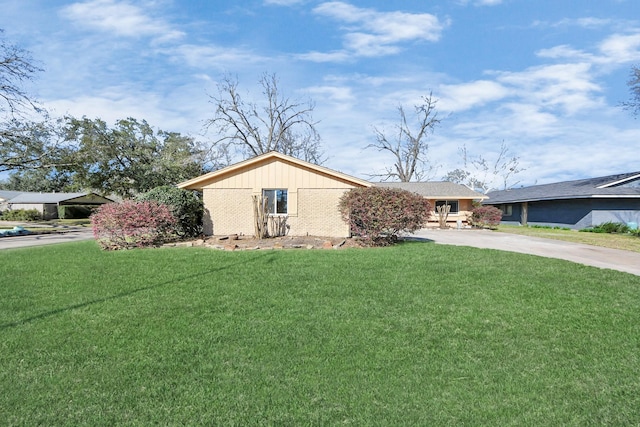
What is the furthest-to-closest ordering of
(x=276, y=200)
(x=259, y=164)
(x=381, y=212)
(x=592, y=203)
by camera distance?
1. (x=592, y=203)
2. (x=276, y=200)
3. (x=259, y=164)
4. (x=381, y=212)

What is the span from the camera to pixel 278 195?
14602 millimetres

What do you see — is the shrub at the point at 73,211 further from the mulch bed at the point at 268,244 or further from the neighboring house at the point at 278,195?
the mulch bed at the point at 268,244

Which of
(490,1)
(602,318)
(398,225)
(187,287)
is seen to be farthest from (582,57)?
(187,287)

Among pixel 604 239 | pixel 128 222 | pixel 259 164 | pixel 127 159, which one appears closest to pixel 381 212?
pixel 259 164

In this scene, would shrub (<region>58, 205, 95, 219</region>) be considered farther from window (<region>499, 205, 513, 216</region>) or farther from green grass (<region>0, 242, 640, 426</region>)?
window (<region>499, 205, 513, 216</region>)

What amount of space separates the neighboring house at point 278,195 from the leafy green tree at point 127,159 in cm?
1310

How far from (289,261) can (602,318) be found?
5.88m

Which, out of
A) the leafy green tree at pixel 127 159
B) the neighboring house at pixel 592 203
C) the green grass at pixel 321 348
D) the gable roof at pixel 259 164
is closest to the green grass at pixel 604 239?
the neighboring house at pixel 592 203

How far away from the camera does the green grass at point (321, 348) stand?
2.78m

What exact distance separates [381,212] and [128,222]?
7.87m

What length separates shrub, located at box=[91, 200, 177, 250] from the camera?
441 inches

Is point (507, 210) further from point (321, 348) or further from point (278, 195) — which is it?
point (321, 348)

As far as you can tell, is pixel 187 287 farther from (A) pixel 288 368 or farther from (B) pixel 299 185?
(B) pixel 299 185

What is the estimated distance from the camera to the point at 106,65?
13.1 metres
